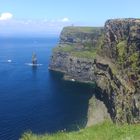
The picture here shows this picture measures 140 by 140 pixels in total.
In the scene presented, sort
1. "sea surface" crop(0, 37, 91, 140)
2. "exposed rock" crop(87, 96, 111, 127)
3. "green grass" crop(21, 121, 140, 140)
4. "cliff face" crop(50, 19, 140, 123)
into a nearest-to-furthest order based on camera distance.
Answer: "green grass" crop(21, 121, 140, 140)
"cliff face" crop(50, 19, 140, 123)
"exposed rock" crop(87, 96, 111, 127)
"sea surface" crop(0, 37, 91, 140)

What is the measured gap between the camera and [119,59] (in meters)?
98.9

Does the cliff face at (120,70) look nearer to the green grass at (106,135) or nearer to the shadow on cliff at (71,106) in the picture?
the shadow on cliff at (71,106)

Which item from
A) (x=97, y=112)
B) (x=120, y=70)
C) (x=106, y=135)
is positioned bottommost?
(x=97, y=112)

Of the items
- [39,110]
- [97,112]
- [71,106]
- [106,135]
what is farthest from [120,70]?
[106,135]

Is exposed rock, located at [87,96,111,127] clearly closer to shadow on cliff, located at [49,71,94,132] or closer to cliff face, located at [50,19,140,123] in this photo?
cliff face, located at [50,19,140,123]

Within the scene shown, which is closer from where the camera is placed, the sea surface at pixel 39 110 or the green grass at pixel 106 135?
the green grass at pixel 106 135

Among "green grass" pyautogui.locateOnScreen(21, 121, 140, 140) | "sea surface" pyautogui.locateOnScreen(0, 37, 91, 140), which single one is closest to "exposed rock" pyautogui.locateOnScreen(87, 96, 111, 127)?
"sea surface" pyautogui.locateOnScreen(0, 37, 91, 140)

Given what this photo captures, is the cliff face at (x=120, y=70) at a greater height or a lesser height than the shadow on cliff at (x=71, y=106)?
greater

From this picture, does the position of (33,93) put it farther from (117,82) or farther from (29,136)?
(29,136)

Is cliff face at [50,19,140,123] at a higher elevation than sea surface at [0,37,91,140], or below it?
higher

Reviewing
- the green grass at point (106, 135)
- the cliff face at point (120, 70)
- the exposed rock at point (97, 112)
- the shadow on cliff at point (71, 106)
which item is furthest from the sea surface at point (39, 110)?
the green grass at point (106, 135)

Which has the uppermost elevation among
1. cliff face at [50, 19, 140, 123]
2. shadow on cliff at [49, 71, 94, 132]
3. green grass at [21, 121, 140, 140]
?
green grass at [21, 121, 140, 140]

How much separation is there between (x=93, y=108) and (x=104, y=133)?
285 feet

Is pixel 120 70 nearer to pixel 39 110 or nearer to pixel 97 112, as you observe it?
pixel 97 112
